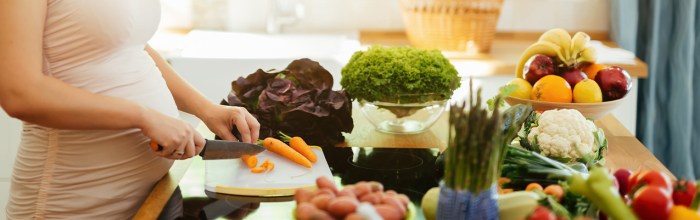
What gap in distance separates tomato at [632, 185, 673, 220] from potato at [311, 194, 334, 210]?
0.37 meters

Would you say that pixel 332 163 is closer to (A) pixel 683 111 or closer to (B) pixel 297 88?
(B) pixel 297 88

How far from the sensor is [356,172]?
1.56 m

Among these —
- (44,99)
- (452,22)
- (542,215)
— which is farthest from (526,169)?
(452,22)

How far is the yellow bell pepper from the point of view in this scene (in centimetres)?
95

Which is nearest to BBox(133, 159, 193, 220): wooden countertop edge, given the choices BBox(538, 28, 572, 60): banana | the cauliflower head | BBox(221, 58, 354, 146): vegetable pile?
BBox(221, 58, 354, 146): vegetable pile

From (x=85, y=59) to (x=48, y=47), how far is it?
0.06 m

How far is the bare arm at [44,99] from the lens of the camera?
1222 millimetres

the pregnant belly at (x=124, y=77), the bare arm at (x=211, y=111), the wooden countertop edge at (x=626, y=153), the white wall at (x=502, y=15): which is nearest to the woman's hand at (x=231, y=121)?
the bare arm at (x=211, y=111)

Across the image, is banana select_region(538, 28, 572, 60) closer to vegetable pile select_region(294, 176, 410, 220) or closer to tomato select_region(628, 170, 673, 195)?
tomato select_region(628, 170, 673, 195)

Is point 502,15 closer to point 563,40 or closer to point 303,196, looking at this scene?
point 563,40

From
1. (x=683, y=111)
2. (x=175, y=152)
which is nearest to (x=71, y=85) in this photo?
(x=175, y=152)

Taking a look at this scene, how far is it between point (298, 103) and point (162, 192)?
1.44 feet

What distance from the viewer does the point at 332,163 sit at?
1610 millimetres

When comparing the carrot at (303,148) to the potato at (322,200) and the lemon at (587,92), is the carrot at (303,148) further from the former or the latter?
the lemon at (587,92)
